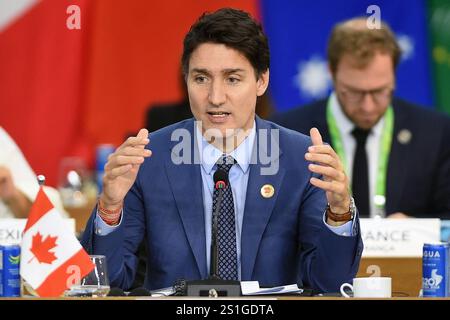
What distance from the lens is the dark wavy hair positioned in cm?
319

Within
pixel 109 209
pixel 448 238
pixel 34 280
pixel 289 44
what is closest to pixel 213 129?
pixel 109 209

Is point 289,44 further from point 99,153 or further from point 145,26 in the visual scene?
point 99,153

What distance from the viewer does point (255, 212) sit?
3184mm

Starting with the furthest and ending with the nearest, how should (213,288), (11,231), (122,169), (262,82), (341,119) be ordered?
(341,119) → (11,231) → (262,82) → (122,169) → (213,288)

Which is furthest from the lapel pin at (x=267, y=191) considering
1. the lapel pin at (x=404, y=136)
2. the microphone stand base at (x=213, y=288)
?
the lapel pin at (x=404, y=136)

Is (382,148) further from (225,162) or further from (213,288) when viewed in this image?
(213,288)

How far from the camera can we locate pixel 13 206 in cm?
455

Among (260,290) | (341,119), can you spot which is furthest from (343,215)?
(341,119)

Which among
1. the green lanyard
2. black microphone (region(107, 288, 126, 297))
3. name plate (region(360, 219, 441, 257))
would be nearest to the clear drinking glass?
black microphone (region(107, 288, 126, 297))

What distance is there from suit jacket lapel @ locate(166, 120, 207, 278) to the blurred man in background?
166 centimetres

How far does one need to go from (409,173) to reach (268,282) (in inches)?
74.1

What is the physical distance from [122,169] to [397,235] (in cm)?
161

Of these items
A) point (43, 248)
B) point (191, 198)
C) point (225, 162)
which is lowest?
point (43, 248)

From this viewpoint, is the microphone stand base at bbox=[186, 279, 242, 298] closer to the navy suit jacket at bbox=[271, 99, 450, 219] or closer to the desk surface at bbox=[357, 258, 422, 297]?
the desk surface at bbox=[357, 258, 422, 297]
